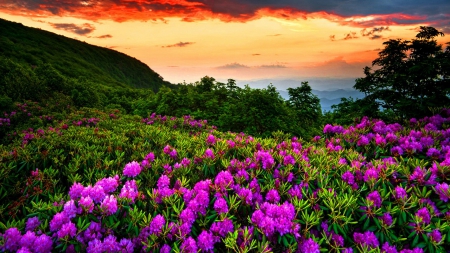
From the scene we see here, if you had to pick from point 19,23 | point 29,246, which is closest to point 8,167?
point 29,246

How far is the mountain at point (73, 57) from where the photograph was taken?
41500mm

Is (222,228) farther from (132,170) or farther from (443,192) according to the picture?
(443,192)

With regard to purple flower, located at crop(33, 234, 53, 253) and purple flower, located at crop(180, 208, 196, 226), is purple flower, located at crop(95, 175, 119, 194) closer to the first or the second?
purple flower, located at crop(33, 234, 53, 253)

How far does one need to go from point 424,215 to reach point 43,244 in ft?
11.4

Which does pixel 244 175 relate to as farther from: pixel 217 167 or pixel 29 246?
pixel 29 246

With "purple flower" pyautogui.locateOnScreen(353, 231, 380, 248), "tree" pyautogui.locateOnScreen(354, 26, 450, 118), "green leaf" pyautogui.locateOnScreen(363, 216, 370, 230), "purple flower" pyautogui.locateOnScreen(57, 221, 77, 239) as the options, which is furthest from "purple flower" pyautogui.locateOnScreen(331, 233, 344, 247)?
"tree" pyautogui.locateOnScreen(354, 26, 450, 118)

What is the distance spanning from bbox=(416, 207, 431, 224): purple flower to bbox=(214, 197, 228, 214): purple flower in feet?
6.04

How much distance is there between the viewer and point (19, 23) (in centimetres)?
6234

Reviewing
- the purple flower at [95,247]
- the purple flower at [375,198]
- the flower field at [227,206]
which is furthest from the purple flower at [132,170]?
the purple flower at [375,198]

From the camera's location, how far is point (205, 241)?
225cm

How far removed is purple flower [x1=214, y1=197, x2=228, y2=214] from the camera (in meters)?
2.56

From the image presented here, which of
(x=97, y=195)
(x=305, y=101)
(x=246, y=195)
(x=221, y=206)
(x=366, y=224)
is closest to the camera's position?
(x=366, y=224)

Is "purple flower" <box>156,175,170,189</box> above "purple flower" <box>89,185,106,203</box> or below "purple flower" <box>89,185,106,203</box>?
below

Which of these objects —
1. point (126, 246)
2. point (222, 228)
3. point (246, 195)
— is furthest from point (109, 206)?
point (246, 195)
